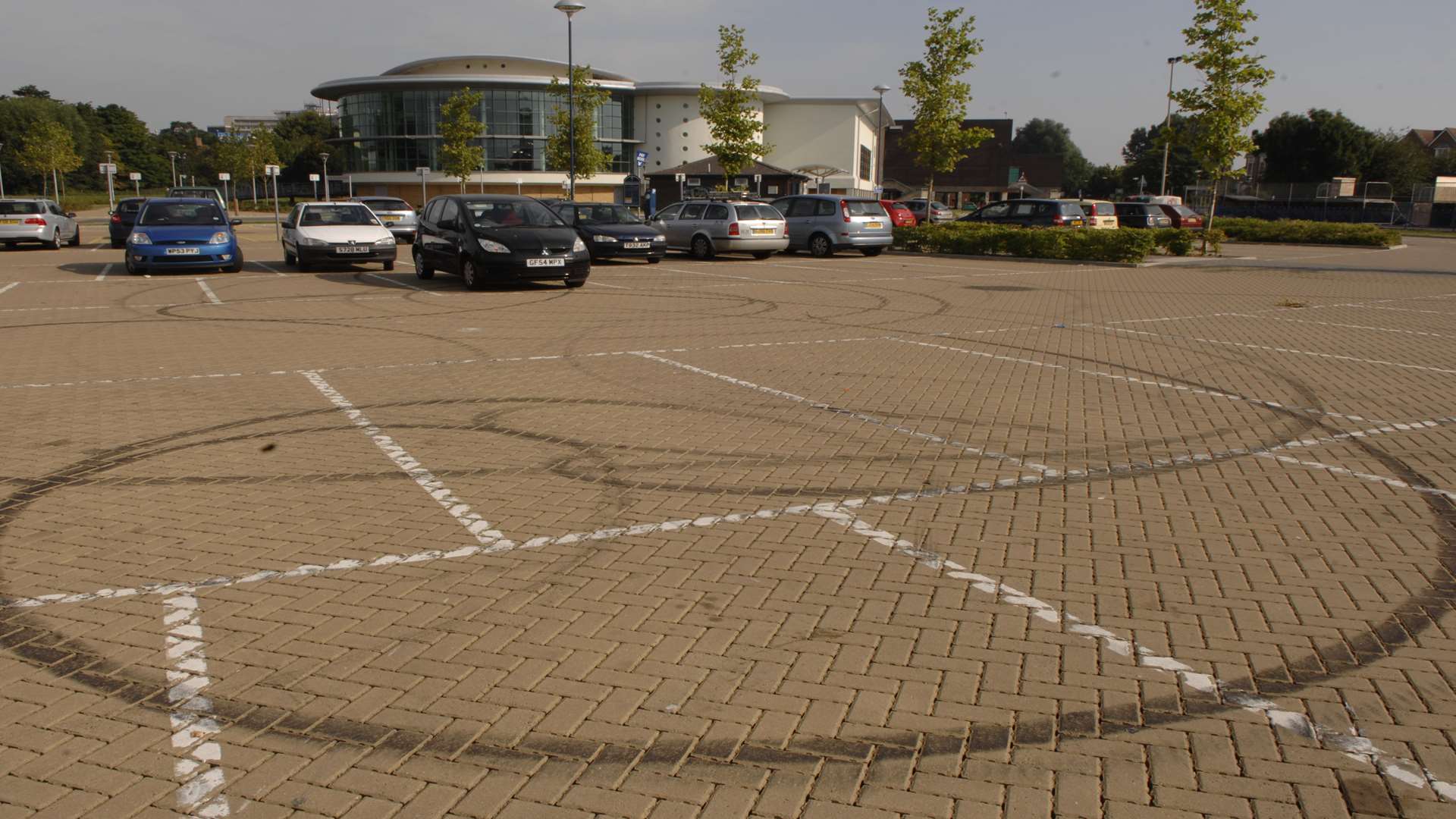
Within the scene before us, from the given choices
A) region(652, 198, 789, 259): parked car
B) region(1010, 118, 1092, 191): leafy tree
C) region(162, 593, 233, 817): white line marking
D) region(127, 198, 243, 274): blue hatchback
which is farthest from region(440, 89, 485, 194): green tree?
region(1010, 118, 1092, 191): leafy tree

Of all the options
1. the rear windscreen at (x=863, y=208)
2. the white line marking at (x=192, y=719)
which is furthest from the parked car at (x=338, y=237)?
the white line marking at (x=192, y=719)

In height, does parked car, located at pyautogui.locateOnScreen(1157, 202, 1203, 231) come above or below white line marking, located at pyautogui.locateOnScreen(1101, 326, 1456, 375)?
above

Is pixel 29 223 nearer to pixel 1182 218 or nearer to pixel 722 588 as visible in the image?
pixel 722 588

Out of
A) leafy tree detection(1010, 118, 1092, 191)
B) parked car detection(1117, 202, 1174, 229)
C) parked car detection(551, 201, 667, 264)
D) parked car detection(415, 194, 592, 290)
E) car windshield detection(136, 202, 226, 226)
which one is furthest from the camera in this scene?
leafy tree detection(1010, 118, 1092, 191)

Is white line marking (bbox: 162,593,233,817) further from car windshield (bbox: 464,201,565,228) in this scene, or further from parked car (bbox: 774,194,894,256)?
parked car (bbox: 774,194,894,256)

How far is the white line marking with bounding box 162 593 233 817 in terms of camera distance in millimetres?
3166

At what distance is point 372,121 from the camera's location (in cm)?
8431

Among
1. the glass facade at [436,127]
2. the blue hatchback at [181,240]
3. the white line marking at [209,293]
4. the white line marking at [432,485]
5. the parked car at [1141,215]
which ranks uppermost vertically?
the glass facade at [436,127]

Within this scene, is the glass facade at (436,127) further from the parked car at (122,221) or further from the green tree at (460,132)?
the parked car at (122,221)

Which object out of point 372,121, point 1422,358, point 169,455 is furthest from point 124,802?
point 372,121

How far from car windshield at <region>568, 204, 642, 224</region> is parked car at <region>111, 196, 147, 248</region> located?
12.5m

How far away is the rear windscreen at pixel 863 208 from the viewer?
2683 cm

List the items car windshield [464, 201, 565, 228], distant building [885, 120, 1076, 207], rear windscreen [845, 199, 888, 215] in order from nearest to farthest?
1. car windshield [464, 201, 565, 228]
2. rear windscreen [845, 199, 888, 215]
3. distant building [885, 120, 1076, 207]

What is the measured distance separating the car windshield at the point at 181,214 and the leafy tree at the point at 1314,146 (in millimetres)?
71730
